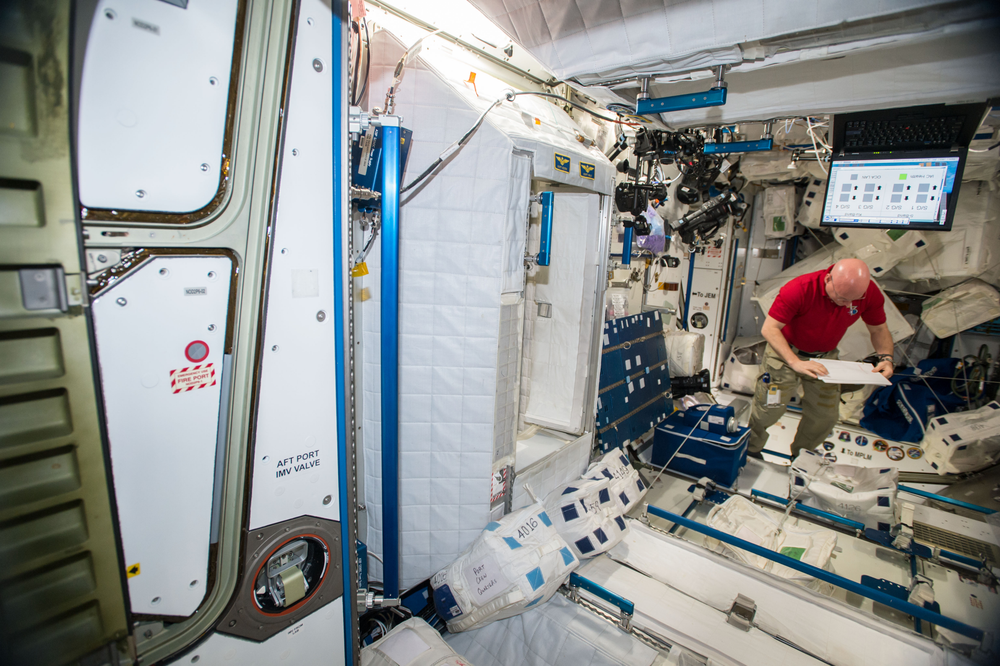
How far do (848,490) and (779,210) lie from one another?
4.99 meters

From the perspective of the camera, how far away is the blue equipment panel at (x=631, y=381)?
13.1 ft

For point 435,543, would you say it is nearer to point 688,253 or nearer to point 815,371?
point 815,371

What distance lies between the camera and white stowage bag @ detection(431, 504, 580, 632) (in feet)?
7.90

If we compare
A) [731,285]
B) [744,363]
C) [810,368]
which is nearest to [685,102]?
[810,368]

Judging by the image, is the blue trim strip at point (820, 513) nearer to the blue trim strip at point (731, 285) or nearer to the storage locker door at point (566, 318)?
the storage locker door at point (566, 318)

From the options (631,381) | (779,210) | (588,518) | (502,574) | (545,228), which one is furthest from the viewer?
(779,210)

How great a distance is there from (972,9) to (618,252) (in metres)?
3.21

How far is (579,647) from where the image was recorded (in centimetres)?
241

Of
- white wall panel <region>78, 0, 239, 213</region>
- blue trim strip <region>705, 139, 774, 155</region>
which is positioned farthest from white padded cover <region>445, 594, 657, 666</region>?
blue trim strip <region>705, 139, 774, 155</region>

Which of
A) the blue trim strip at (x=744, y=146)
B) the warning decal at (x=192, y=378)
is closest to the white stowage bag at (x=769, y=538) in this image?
the blue trim strip at (x=744, y=146)

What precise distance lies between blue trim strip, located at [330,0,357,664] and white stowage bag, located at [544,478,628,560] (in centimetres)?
161

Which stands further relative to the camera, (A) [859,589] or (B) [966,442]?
(B) [966,442]

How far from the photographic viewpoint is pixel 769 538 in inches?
136

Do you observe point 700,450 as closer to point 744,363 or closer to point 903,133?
point 903,133
